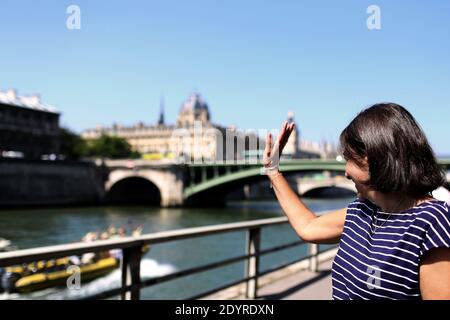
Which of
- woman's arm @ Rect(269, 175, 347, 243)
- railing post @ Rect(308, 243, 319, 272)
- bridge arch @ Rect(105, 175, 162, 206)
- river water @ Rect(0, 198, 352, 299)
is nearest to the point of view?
woman's arm @ Rect(269, 175, 347, 243)

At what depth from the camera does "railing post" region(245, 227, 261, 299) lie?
15.6ft

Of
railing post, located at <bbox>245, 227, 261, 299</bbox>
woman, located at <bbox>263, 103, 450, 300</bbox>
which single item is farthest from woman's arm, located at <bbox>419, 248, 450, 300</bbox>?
railing post, located at <bbox>245, 227, 261, 299</bbox>

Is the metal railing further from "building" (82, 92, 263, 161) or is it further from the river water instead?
"building" (82, 92, 263, 161)

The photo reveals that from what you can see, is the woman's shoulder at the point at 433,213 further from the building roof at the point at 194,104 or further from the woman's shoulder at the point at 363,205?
the building roof at the point at 194,104

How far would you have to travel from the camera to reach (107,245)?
293 cm

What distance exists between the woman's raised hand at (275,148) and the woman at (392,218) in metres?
0.35

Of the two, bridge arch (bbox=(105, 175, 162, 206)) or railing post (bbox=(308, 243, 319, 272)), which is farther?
bridge arch (bbox=(105, 175, 162, 206))

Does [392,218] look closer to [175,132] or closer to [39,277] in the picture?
[39,277]

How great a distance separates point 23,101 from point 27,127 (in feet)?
9.99

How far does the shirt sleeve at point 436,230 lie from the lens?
1.18 meters

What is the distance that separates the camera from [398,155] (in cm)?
127

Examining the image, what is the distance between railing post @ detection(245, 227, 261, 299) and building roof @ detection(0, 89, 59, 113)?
2050 inches

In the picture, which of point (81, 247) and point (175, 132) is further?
point (175, 132)

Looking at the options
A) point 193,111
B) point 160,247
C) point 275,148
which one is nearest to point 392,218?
point 275,148
